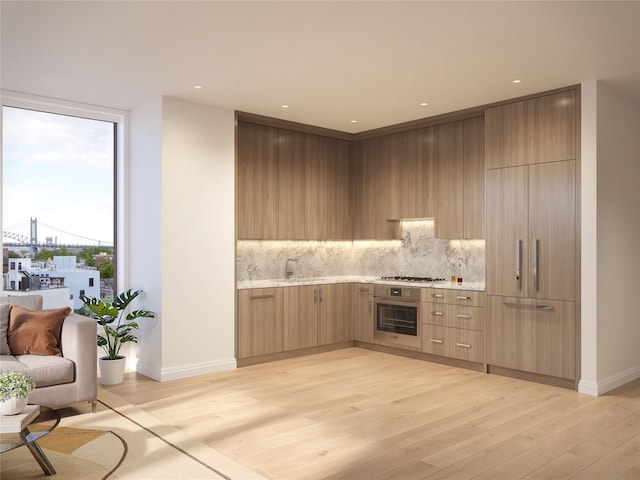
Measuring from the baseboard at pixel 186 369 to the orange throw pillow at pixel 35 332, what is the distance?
1251 millimetres

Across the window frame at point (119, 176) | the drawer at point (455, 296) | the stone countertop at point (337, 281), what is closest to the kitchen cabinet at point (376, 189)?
the stone countertop at point (337, 281)

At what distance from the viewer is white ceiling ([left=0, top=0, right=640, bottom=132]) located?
3361 mm

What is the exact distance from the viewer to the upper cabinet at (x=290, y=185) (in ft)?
20.0

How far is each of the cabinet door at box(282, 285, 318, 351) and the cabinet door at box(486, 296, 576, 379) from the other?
80.4 inches

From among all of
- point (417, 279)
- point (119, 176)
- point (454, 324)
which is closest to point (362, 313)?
point (417, 279)

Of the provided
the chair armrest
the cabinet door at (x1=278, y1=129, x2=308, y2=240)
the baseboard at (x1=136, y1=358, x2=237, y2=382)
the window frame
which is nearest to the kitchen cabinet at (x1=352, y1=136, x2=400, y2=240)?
the cabinet door at (x1=278, y1=129, x2=308, y2=240)

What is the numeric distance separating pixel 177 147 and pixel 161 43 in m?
1.58

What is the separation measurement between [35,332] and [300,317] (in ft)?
9.62

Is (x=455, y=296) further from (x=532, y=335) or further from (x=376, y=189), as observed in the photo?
(x=376, y=189)

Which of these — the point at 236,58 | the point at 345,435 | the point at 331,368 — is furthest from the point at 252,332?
the point at 236,58

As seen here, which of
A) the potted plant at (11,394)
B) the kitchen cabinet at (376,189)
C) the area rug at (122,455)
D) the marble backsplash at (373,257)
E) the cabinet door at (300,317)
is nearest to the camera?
the potted plant at (11,394)

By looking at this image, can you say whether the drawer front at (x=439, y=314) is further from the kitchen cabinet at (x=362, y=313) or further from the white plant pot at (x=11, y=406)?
the white plant pot at (x=11, y=406)

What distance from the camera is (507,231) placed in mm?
5328

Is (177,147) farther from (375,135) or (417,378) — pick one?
(417,378)
